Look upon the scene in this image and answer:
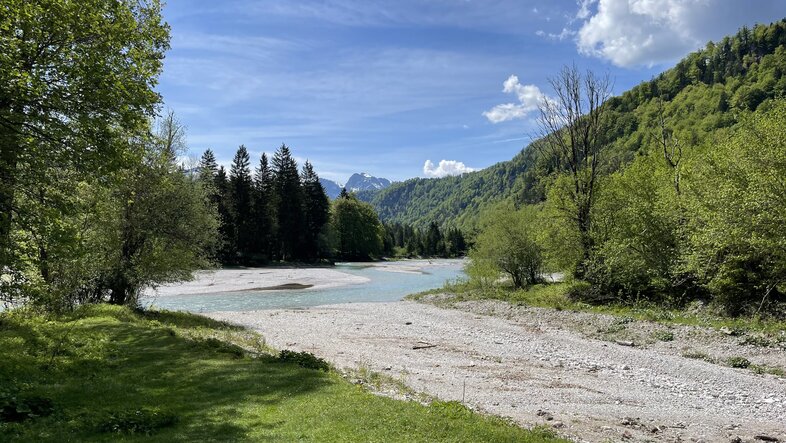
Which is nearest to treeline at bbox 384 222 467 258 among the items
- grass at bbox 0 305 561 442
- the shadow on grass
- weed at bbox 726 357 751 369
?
weed at bbox 726 357 751 369

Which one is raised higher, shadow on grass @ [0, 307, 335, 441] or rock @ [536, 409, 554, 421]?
shadow on grass @ [0, 307, 335, 441]

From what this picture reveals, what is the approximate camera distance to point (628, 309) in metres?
28.9

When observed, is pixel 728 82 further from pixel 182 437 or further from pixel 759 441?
pixel 182 437

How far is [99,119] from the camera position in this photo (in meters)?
13.3

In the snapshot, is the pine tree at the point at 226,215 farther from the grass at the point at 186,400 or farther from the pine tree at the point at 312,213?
the grass at the point at 186,400

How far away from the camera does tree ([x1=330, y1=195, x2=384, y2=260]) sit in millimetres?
121500

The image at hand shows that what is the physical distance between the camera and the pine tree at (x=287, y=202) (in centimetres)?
8956

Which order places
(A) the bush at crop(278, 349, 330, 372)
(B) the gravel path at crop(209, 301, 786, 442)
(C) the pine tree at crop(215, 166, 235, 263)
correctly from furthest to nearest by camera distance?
(C) the pine tree at crop(215, 166, 235, 263), (A) the bush at crop(278, 349, 330, 372), (B) the gravel path at crop(209, 301, 786, 442)

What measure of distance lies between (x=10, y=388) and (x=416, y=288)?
51.4m

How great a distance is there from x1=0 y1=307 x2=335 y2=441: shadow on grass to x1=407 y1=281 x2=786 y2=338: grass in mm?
20366

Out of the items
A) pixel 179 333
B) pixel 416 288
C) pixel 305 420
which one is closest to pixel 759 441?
pixel 305 420

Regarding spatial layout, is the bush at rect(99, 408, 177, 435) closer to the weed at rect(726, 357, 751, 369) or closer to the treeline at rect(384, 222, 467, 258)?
the weed at rect(726, 357, 751, 369)

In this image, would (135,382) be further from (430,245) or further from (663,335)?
(430,245)

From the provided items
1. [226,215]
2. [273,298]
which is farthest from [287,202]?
[273,298]
